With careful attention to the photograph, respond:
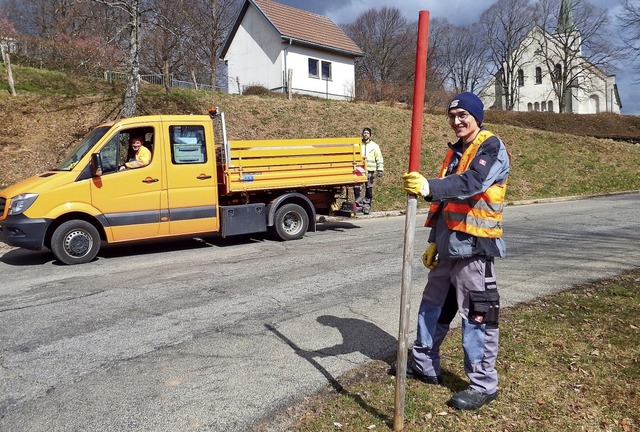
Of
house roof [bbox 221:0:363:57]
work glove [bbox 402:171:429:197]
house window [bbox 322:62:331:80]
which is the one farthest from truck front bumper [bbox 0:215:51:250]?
house window [bbox 322:62:331:80]

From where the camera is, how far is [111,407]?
11.6 feet

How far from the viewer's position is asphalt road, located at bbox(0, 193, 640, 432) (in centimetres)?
362

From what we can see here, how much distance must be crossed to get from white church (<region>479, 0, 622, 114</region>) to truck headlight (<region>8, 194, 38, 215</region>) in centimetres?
5762

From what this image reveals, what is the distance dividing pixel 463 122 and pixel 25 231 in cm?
710

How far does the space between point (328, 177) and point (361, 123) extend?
12.5m

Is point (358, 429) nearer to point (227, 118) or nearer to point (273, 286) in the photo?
point (273, 286)

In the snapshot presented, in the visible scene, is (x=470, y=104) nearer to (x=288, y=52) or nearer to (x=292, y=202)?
(x=292, y=202)

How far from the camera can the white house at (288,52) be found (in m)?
32.9

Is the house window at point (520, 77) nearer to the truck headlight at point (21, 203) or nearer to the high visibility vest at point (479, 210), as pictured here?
the truck headlight at point (21, 203)

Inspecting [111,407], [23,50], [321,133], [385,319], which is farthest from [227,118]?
[111,407]

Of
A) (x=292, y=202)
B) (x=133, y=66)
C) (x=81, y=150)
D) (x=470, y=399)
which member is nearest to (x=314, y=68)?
(x=133, y=66)

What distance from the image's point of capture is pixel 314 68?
34.2 m

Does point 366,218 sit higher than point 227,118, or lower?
lower

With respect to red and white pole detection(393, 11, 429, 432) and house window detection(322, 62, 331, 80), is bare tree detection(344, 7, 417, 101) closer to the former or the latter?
house window detection(322, 62, 331, 80)
